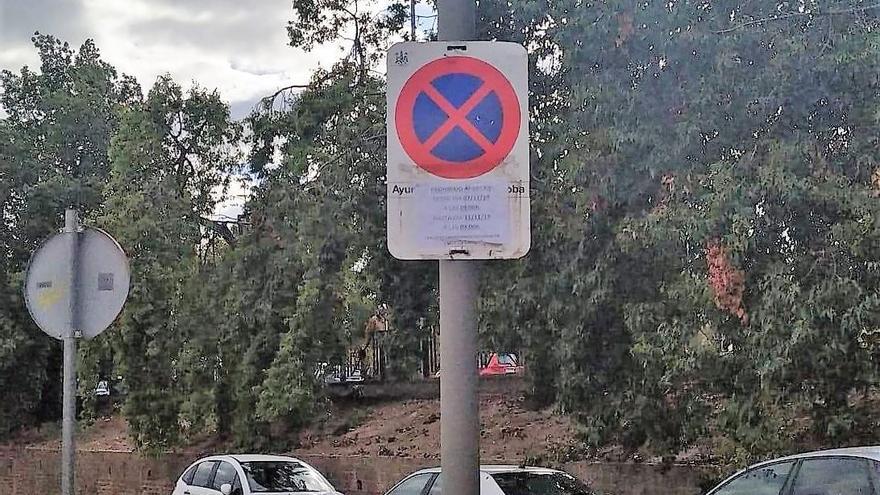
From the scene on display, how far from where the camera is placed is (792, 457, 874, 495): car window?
765 centimetres

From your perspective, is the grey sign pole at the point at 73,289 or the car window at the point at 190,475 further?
the car window at the point at 190,475

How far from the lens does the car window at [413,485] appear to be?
34.7ft

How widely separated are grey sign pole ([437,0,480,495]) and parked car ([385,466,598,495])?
18.9ft

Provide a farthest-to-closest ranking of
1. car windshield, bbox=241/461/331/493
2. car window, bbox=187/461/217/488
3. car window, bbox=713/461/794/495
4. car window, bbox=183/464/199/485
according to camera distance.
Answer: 1. car window, bbox=183/464/199/485
2. car window, bbox=187/461/217/488
3. car windshield, bbox=241/461/331/493
4. car window, bbox=713/461/794/495

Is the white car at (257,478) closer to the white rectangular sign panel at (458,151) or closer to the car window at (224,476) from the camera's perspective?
the car window at (224,476)

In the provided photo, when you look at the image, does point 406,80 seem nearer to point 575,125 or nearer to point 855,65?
point 855,65

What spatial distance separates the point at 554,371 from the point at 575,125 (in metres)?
3.17

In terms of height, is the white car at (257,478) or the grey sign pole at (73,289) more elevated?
the grey sign pole at (73,289)

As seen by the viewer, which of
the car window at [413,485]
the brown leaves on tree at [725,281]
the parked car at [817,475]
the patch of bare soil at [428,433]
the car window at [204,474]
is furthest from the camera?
the patch of bare soil at [428,433]

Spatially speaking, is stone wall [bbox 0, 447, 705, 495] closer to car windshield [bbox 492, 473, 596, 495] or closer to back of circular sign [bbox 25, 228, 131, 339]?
car windshield [bbox 492, 473, 596, 495]

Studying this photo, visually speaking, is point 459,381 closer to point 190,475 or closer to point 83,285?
point 83,285

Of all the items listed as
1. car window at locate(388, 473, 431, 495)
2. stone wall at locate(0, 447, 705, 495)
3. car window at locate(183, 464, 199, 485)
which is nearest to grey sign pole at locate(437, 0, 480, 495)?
car window at locate(388, 473, 431, 495)

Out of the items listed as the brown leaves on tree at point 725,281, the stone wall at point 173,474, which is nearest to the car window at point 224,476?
the stone wall at point 173,474

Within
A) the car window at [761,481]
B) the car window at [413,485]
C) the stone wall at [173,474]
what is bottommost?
the stone wall at [173,474]
